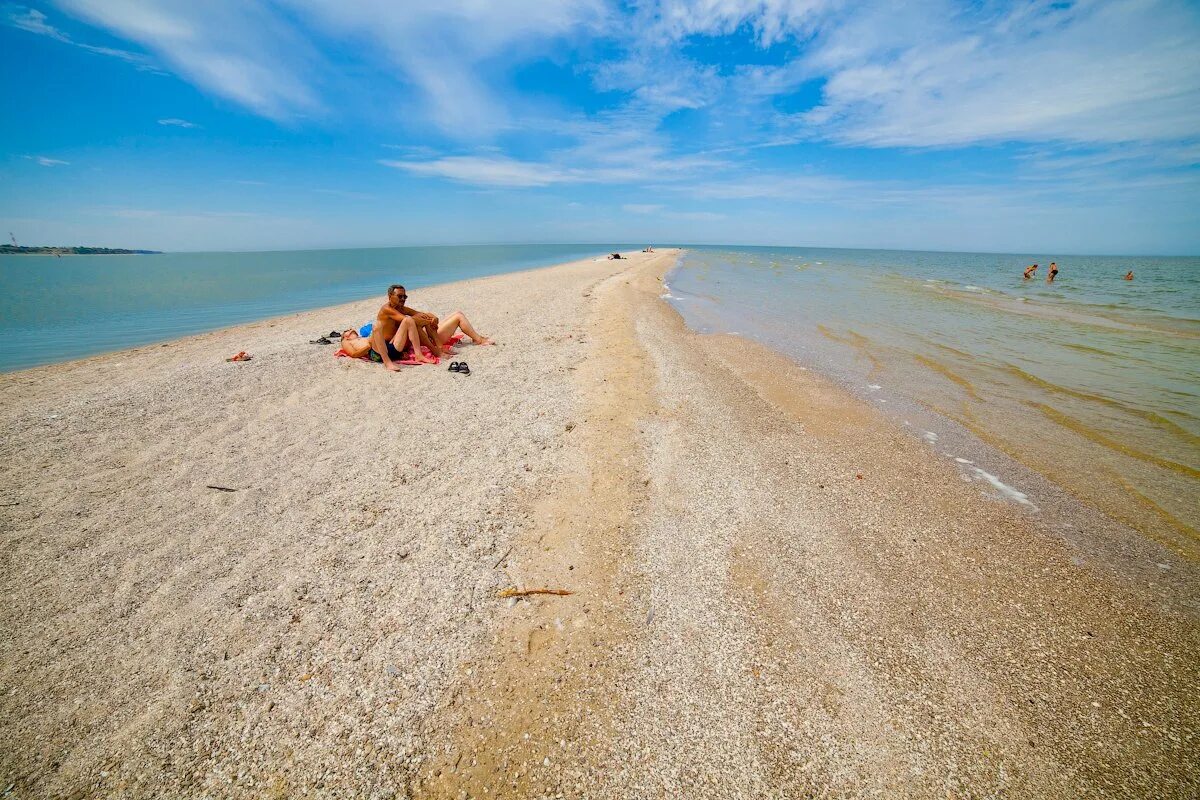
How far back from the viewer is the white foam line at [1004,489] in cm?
537

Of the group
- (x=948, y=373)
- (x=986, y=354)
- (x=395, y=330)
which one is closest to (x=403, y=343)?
(x=395, y=330)

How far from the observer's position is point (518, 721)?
2666 millimetres

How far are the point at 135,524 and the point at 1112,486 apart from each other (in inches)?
451

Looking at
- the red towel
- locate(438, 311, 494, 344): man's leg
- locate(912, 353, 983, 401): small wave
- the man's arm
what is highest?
locate(438, 311, 494, 344): man's leg

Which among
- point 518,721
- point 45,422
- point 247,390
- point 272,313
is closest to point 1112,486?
→ point 518,721

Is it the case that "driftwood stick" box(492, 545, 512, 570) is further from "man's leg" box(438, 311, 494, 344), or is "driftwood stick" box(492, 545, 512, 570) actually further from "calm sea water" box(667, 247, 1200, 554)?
"man's leg" box(438, 311, 494, 344)

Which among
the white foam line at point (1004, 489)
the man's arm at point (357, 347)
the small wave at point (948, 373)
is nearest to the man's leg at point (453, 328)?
the man's arm at point (357, 347)

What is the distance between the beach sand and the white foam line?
33 centimetres

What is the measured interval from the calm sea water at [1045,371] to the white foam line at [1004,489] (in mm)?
767

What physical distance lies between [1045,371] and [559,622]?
14016 mm

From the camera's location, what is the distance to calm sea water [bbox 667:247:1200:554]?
6.03 metres

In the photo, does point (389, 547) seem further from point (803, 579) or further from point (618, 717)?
point (803, 579)

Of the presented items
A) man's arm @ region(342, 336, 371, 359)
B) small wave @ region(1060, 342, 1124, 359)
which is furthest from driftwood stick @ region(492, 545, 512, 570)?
small wave @ region(1060, 342, 1124, 359)

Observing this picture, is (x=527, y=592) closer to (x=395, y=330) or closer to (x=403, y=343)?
(x=403, y=343)
